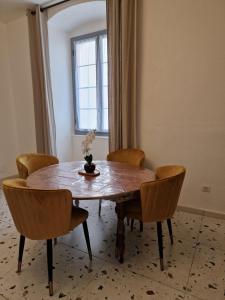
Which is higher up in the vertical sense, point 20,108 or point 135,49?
point 135,49

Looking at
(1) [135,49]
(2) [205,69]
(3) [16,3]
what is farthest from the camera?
(3) [16,3]

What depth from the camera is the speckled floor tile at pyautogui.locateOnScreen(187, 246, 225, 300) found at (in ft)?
5.21

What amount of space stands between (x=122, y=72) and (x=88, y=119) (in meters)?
1.61

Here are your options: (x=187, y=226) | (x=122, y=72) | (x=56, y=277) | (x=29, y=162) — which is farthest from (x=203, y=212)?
(x=29, y=162)

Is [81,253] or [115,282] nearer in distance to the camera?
[115,282]

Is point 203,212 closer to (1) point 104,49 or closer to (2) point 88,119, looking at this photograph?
(2) point 88,119

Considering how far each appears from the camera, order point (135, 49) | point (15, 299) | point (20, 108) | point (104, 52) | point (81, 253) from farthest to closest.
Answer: point (20, 108)
point (104, 52)
point (135, 49)
point (81, 253)
point (15, 299)

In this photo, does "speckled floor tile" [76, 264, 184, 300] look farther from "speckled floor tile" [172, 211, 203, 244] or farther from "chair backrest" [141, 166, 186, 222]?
"speckled floor tile" [172, 211, 203, 244]

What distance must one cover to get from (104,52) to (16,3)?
1509 millimetres

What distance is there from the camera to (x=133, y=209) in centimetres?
191

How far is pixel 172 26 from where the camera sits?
→ 2512 millimetres

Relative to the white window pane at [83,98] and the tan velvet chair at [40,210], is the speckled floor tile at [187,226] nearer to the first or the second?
the tan velvet chair at [40,210]

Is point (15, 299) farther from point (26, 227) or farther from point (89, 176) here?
point (89, 176)

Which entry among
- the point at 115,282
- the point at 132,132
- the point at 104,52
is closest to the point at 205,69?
the point at 132,132
